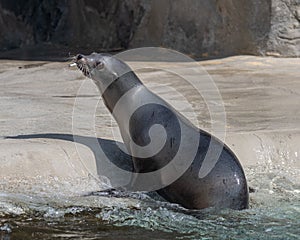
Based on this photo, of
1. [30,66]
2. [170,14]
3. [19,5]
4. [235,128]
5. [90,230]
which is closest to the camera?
[90,230]

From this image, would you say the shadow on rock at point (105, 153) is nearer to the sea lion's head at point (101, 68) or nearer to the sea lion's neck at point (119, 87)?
the sea lion's neck at point (119, 87)

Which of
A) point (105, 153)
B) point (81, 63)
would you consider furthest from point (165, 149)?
point (81, 63)

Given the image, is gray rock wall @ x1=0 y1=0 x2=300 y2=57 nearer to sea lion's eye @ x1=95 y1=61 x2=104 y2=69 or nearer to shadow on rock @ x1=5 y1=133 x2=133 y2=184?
shadow on rock @ x1=5 y1=133 x2=133 y2=184

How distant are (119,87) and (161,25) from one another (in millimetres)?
6034

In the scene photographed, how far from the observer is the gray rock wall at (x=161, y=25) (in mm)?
9805

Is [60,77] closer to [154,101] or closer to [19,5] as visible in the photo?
[154,101]

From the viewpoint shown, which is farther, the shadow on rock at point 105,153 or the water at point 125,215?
the shadow on rock at point 105,153

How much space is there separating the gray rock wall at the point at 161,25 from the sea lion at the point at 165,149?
4.69m

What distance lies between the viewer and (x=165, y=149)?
507cm

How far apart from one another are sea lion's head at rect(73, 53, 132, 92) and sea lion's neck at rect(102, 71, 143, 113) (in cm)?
2

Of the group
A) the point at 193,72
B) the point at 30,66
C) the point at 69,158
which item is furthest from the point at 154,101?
the point at 30,66

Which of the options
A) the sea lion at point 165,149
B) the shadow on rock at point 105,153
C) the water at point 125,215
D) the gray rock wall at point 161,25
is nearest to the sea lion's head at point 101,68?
the sea lion at point 165,149

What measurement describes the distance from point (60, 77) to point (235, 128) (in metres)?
3.34

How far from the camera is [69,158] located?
5379mm
